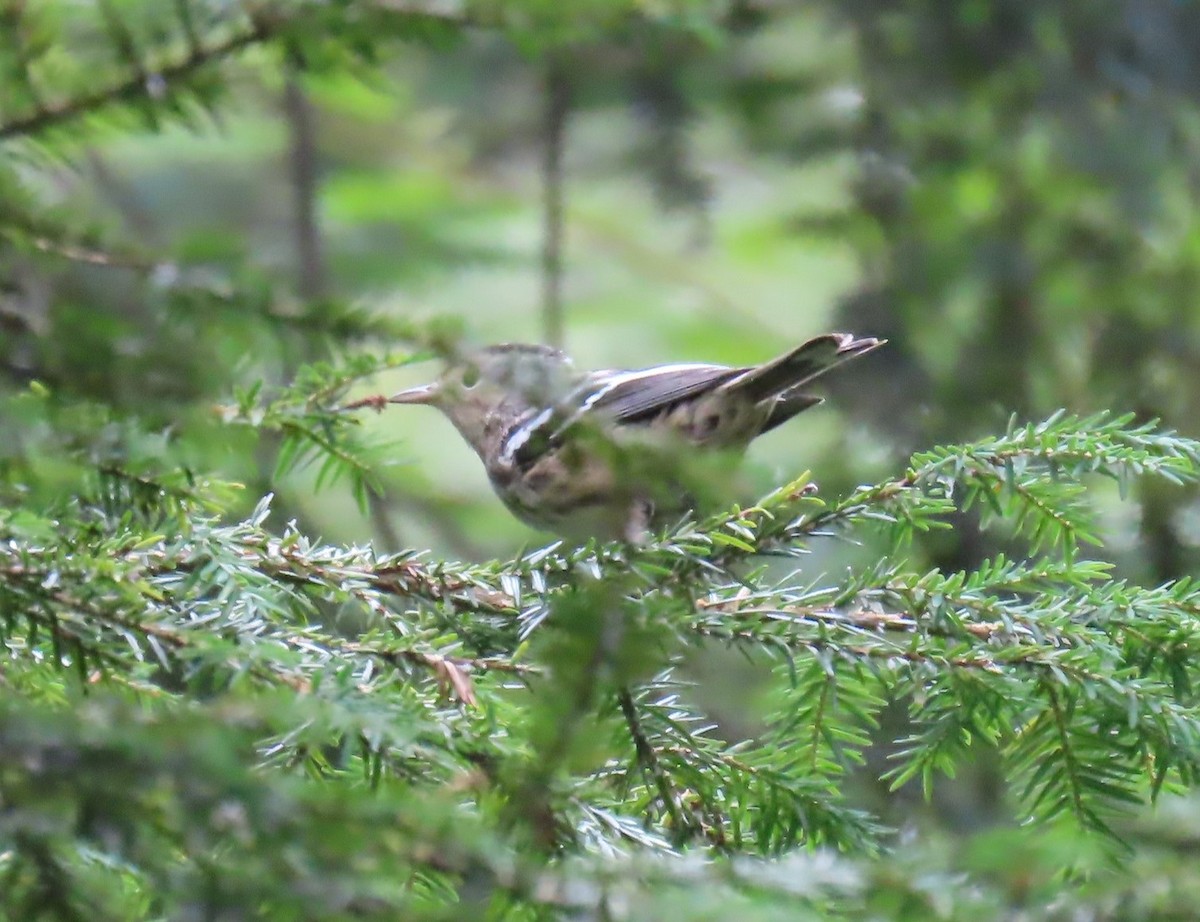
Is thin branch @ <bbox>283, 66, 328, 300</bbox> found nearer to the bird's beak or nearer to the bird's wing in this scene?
the bird's beak

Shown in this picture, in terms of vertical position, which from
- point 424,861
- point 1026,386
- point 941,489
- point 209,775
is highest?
point 209,775

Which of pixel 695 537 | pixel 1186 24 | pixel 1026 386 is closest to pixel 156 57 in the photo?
pixel 695 537

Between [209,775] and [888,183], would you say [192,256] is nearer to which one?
[209,775]

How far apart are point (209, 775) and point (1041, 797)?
0.89 meters

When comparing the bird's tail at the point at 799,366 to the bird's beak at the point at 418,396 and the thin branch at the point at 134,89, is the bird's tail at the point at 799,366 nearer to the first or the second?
the bird's beak at the point at 418,396

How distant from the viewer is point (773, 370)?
8.31ft

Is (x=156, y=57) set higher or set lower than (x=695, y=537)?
higher

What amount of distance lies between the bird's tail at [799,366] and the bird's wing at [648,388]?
7cm

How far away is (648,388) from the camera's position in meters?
2.96

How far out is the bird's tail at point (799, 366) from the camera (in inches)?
90.8

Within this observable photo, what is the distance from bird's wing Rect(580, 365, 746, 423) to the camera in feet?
9.17

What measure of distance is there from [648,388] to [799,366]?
0.54 metres

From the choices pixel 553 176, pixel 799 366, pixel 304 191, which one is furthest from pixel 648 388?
pixel 304 191

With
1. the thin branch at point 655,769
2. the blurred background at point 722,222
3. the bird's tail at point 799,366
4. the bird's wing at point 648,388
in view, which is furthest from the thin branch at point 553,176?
the thin branch at point 655,769
